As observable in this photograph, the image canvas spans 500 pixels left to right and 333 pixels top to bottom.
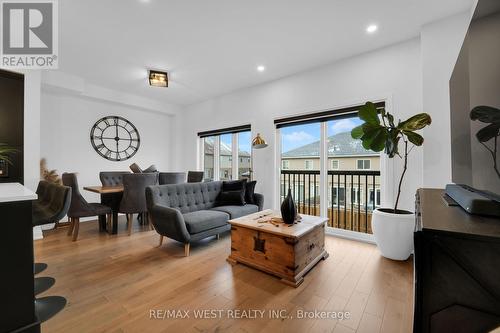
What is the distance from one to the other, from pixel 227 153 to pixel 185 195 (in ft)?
7.29

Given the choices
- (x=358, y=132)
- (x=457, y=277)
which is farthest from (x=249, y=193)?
(x=457, y=277)

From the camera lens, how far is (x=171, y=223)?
2.62 meters

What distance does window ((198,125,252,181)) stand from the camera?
16.2 ft

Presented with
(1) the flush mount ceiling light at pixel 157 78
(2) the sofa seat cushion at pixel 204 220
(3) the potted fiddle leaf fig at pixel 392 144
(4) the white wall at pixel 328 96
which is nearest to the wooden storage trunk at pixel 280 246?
(2) the sofa seat cushion at pixel 204 220

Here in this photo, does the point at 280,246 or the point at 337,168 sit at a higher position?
the point at 337,168

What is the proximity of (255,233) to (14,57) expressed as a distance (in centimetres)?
419

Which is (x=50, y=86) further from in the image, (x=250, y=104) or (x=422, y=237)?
(x=422, y=237)

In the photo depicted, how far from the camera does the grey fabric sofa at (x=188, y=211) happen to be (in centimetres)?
265

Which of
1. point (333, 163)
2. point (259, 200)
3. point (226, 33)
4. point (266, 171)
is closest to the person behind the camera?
point (226, 33)

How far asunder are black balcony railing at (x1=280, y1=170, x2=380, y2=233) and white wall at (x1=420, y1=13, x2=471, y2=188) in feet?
2.80

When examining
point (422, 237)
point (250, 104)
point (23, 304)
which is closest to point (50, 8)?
point (23, 304)

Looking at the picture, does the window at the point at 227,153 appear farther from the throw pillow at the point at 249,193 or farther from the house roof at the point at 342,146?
the house roof at the point at 342,146

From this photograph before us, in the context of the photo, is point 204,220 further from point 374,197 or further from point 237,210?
point 374,197

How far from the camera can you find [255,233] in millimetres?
2350
